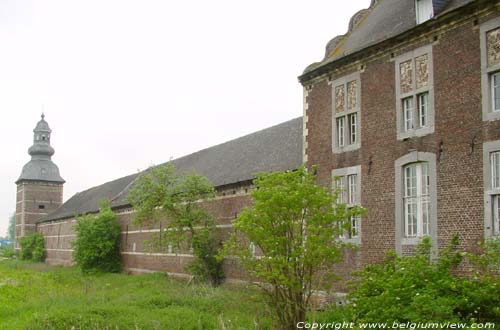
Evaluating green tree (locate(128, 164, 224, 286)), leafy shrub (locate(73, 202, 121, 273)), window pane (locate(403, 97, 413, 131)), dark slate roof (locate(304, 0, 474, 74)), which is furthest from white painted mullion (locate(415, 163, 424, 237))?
leafy shrub (locate(73, 202, 121, 273))

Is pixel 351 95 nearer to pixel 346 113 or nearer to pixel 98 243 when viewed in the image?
pixel 346 113

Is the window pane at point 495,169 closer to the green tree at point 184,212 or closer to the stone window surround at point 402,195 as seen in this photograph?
the stone window surround at point 402,195

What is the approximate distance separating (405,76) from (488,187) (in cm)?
357

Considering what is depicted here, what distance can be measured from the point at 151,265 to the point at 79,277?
4.12 meters

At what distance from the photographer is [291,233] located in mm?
12891

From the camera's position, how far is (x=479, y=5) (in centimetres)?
1289

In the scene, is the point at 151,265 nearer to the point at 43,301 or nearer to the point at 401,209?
the point at 43,301

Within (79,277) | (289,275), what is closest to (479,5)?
(289,275)

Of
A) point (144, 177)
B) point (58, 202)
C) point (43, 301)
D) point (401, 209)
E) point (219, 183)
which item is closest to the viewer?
point (401, 209)

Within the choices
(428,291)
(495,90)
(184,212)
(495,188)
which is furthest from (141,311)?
(495,90)

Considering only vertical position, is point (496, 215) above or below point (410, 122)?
below

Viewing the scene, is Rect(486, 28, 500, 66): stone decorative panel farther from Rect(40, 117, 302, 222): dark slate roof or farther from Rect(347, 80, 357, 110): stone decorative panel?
Rect(40, 117, 302, 222): dark slate roof

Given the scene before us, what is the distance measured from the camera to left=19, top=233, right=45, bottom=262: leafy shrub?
54656 millimetres

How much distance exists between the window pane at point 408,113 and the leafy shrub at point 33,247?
151 ft
